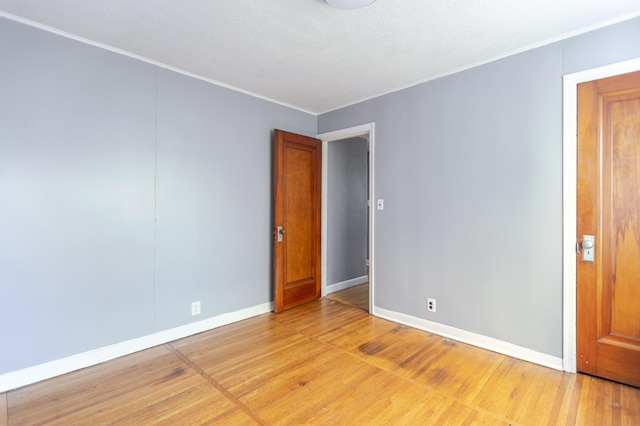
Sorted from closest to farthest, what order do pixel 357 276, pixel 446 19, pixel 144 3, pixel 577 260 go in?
pixel 144 3, pixel 446 19, pixel 577 260, pixel 357 276

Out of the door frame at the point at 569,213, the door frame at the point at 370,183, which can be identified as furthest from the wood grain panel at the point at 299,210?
the door frame at the point at 569,213

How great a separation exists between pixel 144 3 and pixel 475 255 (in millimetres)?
3122

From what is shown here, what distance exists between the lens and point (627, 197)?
2.09 metres

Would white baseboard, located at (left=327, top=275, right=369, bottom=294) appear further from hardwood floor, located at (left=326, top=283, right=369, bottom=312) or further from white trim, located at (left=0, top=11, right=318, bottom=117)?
white trim, located at (left=0, top=11, right=318, bottom=117)

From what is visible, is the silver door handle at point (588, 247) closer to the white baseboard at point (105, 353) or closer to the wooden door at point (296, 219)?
the wooden door at point (296, 219)

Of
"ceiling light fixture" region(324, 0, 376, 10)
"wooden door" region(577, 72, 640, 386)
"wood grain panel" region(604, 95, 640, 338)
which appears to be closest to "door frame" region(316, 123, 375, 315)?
"ceiling light fixture" region(324, 0, 376, 10)

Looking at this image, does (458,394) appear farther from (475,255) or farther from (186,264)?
(186,264)

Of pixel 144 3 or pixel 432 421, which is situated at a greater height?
pixel 144 3

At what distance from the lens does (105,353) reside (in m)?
2.47

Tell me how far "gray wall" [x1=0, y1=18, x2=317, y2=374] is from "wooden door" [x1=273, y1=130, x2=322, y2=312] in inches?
14.2

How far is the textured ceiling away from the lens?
Answer: 1.95 m

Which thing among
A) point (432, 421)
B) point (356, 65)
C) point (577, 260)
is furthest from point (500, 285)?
point (356, 65)

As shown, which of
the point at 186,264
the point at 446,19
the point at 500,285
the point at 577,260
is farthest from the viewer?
the point at 186,264

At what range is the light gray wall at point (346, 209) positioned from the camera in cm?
438
